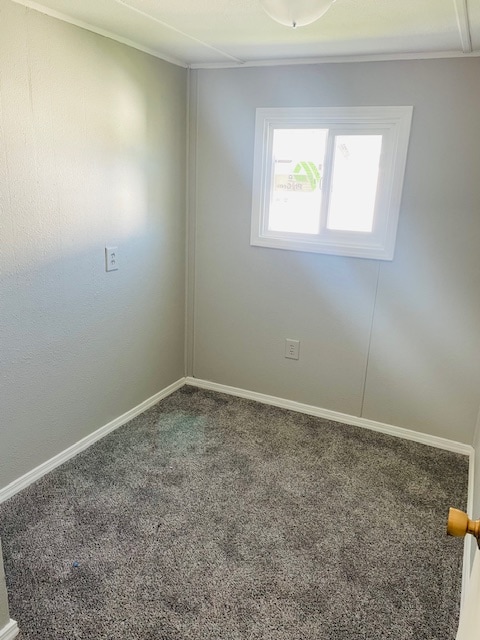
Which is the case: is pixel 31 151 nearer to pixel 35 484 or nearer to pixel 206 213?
pixel 206 213

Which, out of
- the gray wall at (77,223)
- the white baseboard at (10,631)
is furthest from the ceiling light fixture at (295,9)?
the white baseboard at (10,631)

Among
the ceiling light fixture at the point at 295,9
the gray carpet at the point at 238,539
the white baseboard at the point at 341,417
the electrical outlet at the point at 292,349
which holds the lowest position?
the gray carpet at the point at 238,539

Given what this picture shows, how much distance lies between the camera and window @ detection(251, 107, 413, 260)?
2.51m

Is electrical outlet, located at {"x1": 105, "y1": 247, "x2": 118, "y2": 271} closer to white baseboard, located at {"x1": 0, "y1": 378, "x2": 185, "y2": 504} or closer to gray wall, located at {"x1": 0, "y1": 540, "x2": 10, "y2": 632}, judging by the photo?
white baseboard, located at {"x1": 0, "y1": 378, "x2": 185, "y2": 504}

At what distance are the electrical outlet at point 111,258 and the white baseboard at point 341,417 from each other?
45.7 inches

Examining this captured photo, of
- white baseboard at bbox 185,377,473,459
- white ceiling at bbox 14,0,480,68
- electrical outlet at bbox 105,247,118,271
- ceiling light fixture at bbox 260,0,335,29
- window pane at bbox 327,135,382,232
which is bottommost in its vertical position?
white baseboard at bbox 185,377,473,459

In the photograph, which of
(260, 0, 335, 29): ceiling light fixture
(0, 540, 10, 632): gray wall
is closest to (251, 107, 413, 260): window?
(260, 0, 335, 29): ceiling light fixture

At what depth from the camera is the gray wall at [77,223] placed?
1.94m

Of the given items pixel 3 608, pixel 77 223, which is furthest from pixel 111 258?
pixel 3 608

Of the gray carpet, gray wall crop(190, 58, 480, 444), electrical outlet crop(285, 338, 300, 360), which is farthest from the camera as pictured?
electrical outlet crop(285, 338, 300, 360)

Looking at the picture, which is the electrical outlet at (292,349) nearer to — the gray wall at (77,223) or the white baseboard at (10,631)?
the gray wall at (77,223)

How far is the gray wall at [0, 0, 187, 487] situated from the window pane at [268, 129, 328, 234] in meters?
0.62

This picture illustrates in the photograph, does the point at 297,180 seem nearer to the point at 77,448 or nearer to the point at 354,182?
the point at 354,182

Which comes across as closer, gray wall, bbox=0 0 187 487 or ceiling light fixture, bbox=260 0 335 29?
ceiling light fixture, bbox=260 0 335 29
